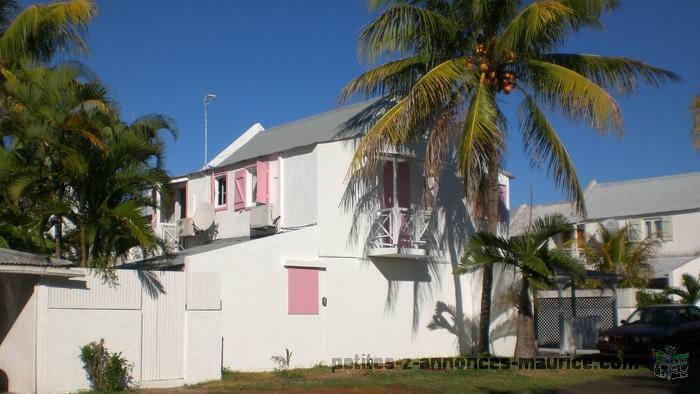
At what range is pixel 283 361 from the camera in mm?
19531

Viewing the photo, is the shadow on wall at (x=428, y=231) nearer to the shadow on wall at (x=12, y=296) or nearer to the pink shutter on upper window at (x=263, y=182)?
the pink shutter on upper window at (x=263, y=182)

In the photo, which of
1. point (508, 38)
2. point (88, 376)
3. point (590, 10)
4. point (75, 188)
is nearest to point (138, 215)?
point (75, 188)

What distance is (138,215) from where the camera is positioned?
15805 mm

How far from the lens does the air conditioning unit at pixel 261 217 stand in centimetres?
2169

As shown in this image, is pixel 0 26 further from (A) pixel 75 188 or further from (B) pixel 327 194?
(B) pixel 327 194

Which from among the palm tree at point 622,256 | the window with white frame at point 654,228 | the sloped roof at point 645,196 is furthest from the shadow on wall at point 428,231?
the sloped roof at point 645,196

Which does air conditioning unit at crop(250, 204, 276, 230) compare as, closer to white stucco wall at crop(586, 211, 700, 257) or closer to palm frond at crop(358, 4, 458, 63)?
palm frond at crop(358, 4, 458, 63)

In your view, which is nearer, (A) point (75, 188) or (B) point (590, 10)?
(A) point (75, 188)

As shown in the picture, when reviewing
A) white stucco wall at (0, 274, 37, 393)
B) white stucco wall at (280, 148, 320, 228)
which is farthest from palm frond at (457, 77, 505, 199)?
white stucco wall at (0, 274, 37, 393)

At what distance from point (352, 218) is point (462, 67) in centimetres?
497

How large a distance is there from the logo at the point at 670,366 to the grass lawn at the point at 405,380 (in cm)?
139

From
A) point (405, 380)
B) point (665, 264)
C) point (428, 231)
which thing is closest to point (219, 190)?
point (428, 231)

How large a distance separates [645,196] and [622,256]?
9195mm

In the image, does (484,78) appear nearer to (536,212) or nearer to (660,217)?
(660,217)
